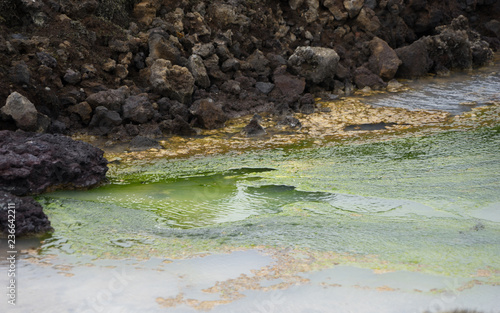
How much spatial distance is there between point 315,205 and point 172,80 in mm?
4399

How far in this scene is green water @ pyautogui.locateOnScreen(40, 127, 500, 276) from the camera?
4031mm

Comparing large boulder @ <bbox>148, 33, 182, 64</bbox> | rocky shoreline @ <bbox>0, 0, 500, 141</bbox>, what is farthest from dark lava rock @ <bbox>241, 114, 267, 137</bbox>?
large boulder @ <bbox>148, 33, 182, 64</bbox>

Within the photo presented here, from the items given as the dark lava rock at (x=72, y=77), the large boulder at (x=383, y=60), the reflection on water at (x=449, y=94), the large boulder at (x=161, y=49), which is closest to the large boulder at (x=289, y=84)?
the reflection on water at (x=449, y=94)

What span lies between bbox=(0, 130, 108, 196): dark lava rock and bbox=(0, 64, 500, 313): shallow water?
0.68ft

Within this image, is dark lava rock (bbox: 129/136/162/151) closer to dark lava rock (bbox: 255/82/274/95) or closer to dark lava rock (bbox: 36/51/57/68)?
dark lava rock (bbox: 36/51/57/68)

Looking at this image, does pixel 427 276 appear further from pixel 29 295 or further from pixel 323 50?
pixel 323 50

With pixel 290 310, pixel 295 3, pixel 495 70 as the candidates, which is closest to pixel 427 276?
pixel 290 310

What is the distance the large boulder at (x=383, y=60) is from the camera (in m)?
10.8

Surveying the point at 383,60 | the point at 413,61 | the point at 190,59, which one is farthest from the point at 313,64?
the point at 413,61

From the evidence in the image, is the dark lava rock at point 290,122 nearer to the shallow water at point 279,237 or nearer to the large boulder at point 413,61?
the shallow water at point 279,237

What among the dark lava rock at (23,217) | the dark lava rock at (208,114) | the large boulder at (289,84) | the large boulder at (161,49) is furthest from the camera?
the large boulder at (289,84)

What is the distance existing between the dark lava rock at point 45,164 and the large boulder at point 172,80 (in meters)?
2.64

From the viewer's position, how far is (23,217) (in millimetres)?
4371

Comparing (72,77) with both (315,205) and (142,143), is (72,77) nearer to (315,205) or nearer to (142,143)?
(142,143)
